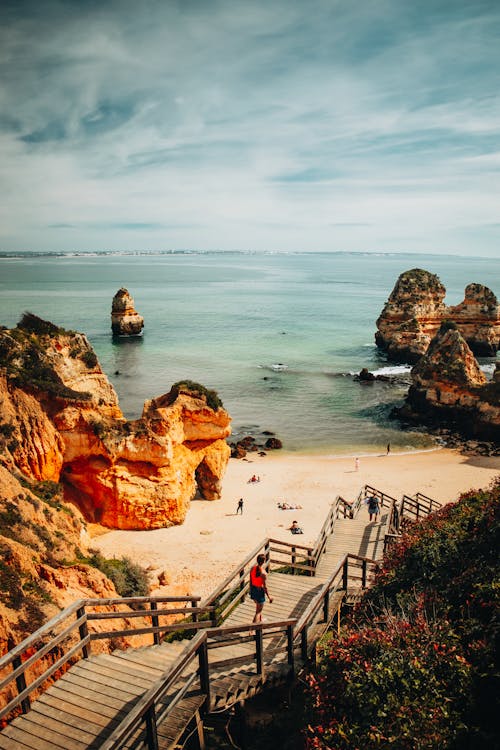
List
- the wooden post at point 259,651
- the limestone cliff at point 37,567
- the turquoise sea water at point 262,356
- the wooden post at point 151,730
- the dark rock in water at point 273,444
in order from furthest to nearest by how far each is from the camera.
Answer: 1. the turquoise sea water at point 262,356
2. the dark rock in water at point 273,444
3. the limestone cliff at point 37,567
4. the wooden post at point 259,651
5. the wooden post at point 151,730

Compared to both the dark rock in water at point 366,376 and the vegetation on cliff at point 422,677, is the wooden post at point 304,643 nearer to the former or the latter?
the vegetation on cliff at point 422,677

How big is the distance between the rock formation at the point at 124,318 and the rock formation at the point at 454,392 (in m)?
51.8

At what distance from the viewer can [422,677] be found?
5.98 metres

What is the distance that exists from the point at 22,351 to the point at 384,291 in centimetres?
15752

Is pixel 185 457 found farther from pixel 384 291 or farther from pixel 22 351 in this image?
pixel 384 291

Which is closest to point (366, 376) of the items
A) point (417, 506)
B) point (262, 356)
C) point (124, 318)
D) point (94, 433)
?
point (262, 356)

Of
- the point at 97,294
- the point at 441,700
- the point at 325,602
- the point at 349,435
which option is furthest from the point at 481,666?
the point at 97,294

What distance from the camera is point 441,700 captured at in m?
5.81

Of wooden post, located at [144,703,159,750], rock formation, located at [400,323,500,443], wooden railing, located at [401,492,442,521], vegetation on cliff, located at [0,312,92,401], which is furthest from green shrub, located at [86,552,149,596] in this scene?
rock formation, located at [400,323,500,443]

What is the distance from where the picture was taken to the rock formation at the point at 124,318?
8119 centimetres

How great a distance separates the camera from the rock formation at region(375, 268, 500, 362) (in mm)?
65688

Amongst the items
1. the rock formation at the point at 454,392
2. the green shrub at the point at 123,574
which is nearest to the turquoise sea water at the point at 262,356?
the rock formation at the point at 454,392

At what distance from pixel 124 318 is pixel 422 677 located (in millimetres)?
79641

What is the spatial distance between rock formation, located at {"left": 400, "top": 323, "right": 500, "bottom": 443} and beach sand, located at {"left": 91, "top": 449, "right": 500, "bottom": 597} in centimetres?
506
